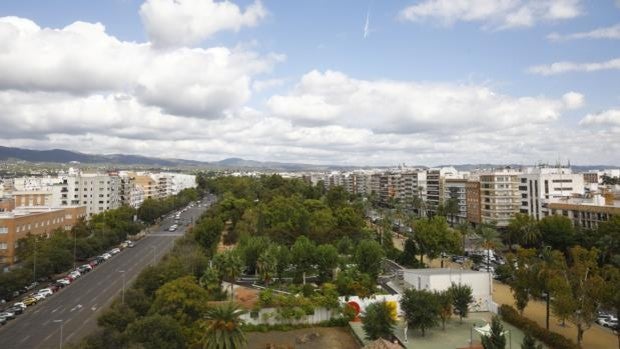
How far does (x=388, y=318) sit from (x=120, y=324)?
21171 mm

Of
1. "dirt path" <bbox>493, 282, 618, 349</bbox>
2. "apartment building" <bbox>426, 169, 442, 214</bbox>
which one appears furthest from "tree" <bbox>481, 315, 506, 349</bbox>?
"apartment building" <bbox>426, 169, 442, 214</bbox>

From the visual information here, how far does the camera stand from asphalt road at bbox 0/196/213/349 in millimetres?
41625

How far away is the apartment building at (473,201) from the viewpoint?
352 ft

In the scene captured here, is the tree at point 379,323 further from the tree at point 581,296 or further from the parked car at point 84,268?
the parked car at point 84,268

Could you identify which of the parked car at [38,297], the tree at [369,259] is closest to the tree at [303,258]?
the tree at [369,259]

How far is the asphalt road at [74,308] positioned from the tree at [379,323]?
25.4 meters

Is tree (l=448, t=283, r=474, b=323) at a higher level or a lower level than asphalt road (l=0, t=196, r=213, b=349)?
higher

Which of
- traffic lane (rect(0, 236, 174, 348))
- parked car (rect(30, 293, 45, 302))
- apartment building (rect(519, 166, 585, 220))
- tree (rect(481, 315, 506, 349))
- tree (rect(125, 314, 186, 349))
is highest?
apartment building (rect(519, 166, 585, 220))

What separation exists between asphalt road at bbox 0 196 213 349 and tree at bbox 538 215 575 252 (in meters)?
62.2

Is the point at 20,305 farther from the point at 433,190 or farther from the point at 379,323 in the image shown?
the point at 433,190

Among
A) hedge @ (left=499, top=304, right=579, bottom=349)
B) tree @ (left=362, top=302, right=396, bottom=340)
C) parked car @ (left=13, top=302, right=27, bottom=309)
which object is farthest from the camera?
parked car @ (left=13, top=302, right=27, bottom=309)

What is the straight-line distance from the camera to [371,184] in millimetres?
180125

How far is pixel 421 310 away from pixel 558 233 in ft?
142

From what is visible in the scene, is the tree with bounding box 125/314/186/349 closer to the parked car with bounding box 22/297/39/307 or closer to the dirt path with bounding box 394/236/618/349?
the parked car with bounding box 22/297/39/307
